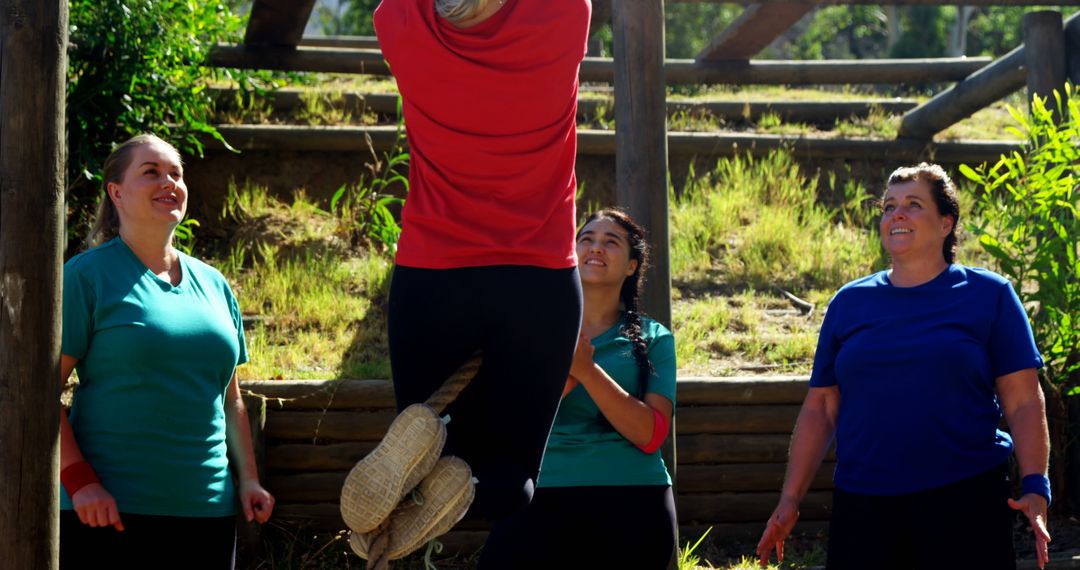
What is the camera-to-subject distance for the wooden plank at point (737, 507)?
502cm

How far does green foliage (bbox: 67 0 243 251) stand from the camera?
6.34 m

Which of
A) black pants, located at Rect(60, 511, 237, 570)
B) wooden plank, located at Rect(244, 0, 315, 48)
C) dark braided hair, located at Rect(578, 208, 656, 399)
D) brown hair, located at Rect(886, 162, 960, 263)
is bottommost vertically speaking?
black pants, located at Rect(60, 511, 237, 570)

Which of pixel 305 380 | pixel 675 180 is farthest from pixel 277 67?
pixel 305 380

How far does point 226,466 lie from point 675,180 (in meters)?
5.14

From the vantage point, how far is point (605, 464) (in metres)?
3.52

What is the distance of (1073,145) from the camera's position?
4934mm

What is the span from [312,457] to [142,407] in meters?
1.77

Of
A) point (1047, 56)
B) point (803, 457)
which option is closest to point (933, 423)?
point (803, 457)

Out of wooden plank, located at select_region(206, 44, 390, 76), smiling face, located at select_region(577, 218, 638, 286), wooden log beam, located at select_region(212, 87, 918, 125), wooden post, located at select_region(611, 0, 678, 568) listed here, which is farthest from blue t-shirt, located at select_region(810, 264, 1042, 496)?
wooden plank, located at select_region(206, 44, 390, 76)

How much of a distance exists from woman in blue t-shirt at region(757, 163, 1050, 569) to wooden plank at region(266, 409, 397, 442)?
1806mm

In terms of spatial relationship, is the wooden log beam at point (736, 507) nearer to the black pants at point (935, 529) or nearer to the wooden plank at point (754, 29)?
the black pants at point (935, 529)

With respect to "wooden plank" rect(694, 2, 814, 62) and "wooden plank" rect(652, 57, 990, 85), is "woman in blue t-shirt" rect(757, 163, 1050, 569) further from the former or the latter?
"wooden plank" rect(652, 57, 990, 85)

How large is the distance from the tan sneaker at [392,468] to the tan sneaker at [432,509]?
48mm

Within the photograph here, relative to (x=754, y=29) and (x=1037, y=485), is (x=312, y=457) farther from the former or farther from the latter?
(x=754, y=29)
